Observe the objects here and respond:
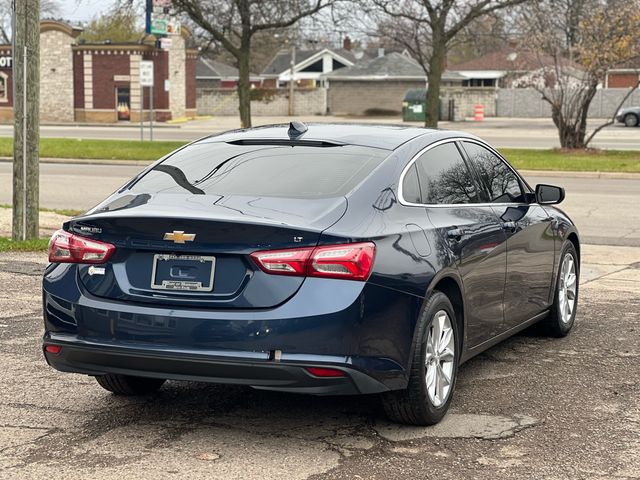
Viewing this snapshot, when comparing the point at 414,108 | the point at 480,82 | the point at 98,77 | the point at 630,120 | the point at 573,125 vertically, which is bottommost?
the point at 573,125

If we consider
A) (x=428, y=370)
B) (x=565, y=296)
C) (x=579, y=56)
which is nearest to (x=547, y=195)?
(x=565, y=296)

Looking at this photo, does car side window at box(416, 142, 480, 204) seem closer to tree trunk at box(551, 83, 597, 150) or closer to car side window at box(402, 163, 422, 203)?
car side window at box(402, 163, 422, 203)

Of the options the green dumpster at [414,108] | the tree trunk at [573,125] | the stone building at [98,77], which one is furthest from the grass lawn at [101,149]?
the green dumpster at [414,108]

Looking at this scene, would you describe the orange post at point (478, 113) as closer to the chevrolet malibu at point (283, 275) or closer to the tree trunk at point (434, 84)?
the tree trunk at point (434, 84)

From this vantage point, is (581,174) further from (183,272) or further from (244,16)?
(183,272)

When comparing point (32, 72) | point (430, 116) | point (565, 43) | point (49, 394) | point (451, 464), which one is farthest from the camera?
point (430, 116)

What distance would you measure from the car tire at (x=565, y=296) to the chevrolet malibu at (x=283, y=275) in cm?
156

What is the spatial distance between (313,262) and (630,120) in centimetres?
5136

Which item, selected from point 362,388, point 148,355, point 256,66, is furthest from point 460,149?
point 256,66

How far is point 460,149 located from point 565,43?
24645mm

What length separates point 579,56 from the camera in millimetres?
28547

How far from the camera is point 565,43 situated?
29891 millimetres

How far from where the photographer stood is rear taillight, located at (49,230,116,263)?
5090 mm

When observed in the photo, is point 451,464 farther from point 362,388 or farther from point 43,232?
point 43,232
